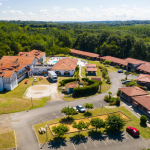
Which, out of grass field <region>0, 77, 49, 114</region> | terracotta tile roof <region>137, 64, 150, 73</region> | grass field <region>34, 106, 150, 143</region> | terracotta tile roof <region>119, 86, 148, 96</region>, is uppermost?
terracotta tile roof <region>137, 64, 150, 73</region>

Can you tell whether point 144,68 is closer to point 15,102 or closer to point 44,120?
point 44,120

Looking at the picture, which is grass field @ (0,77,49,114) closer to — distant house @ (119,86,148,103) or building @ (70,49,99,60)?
distant house @ (119,86,148,103)

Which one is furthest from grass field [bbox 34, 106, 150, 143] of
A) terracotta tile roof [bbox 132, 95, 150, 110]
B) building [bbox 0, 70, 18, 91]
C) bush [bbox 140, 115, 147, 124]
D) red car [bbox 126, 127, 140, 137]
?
building [bbox 0, 70, 18, 91]

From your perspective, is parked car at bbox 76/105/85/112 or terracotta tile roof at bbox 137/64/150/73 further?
terracotta tile roof at bbox 137/64/150/73

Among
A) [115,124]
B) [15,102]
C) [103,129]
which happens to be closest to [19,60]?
[15,102]

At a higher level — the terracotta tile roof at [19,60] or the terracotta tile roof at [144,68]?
the terracotta tile roof at [19,60]

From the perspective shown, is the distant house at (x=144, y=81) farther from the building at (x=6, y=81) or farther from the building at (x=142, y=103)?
the building at (x=6, y=81)

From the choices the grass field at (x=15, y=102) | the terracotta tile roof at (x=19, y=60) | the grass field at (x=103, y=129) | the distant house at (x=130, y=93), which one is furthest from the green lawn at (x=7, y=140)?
the terracotta tile roof at (x=19, y=60)
